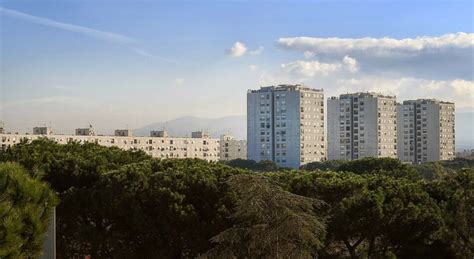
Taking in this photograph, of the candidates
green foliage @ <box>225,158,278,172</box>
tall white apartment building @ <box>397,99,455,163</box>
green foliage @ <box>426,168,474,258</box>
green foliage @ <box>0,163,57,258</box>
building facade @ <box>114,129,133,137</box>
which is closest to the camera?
green foliage @ <box>0,163,57,258</box>

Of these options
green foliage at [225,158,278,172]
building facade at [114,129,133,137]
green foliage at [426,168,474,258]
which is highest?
building facade at [114,129,133,137]

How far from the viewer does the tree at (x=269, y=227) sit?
10.1 m

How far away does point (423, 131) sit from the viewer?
87.1 meters

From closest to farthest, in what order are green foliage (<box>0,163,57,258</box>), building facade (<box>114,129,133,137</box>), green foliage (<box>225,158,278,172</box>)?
green foliage (<box>0,163,57,258</box>) < green foliage (<box>225,158,278,172</box>) < building facade (<box>114,129,133,137</box>)

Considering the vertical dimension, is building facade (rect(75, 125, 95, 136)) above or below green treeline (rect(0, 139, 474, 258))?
above

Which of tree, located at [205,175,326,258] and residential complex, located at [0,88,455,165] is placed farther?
residential complex, located at [0,88,455,165]

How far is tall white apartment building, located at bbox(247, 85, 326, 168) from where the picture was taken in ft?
264

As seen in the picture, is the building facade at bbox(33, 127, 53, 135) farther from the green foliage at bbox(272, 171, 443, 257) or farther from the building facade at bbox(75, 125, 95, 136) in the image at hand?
the green foliage at bbox(272, 171, 443, 257)

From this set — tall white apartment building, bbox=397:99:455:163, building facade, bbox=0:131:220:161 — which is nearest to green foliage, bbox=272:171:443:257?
building facade, bbox=0:131:220:161

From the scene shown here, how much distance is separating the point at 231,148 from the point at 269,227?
277 feet

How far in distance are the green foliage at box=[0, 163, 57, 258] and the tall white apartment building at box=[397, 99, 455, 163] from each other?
80.5m

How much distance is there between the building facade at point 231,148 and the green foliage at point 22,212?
82.4 metres

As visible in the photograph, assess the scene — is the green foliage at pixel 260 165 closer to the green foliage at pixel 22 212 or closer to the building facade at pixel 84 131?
the building facade at pixel 84 131

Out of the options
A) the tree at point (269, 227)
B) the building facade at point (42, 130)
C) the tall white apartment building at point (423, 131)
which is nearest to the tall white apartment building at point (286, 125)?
the tall white apartment building at point (423, 131)
